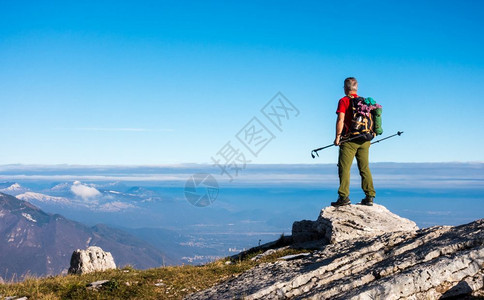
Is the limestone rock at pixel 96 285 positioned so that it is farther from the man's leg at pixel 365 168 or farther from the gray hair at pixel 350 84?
the gray hair at pixel 350 84

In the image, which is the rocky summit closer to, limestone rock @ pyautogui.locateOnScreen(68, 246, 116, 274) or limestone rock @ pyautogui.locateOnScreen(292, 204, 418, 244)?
limestone rock @ pyautogui.locateOnScreen(292, 204, 418, 244)

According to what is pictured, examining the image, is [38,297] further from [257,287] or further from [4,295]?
[257,287]

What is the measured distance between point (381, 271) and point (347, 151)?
23.4 ft

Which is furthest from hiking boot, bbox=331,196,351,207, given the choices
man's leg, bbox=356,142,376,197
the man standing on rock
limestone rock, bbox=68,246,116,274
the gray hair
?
limestone rock, bbox=68,246,116,274

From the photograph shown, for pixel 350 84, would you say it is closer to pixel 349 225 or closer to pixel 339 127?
pixel 339 127

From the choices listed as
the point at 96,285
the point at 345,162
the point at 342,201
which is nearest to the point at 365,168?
the point at 345,162

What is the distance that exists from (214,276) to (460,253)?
6421 millimetres

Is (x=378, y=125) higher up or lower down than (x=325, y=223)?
higher up

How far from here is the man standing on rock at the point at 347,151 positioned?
15.8 m

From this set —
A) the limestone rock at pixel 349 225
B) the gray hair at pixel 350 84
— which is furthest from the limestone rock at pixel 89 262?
the gray hair at pixel 350 84

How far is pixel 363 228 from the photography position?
48.1 feet

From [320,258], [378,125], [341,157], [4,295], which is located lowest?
[4,295]

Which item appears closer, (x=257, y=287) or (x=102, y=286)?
(x=257, y=287)

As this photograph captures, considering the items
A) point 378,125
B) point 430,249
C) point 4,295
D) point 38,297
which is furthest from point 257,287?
point 378,125
